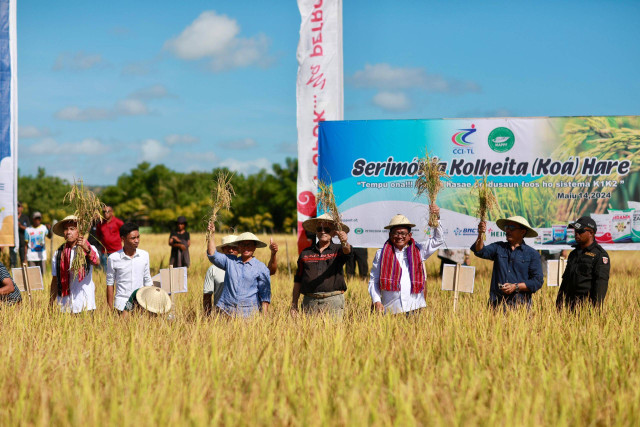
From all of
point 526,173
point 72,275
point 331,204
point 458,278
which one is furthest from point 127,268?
point 526,173

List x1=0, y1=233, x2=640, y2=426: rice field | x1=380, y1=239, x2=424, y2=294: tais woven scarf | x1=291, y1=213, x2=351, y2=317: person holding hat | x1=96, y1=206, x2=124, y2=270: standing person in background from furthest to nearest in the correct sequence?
x1=96, y1=206, x2=124, y2=270: standing person in background, x1=291, y1=213, x2=351, y2=317: person holding hat, x1=380, y1=239, x2=424, y2=294: tais woven scarf, x1=0, y1=233, x2=640, y2=426: rice field

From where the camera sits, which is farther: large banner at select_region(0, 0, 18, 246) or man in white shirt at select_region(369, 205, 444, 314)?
large banner at select_region(0, 0, 18, 246)

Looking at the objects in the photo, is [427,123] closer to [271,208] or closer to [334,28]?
[334,28]

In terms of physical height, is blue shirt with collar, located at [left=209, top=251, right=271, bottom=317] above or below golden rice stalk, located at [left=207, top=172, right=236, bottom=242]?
below

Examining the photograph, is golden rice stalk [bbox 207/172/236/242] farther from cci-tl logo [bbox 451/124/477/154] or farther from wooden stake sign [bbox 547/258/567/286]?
cci-tl logo [bbox 451/124/477/154]

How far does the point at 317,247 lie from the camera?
700 centimetres

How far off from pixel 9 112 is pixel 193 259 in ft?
22.9

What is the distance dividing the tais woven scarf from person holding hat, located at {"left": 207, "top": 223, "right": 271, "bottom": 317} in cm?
124

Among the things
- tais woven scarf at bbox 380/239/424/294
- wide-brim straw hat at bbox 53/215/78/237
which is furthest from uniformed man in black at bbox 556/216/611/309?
wide-brim straw hat at bbox 53/215/78/237

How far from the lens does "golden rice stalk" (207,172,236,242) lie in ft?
23.6

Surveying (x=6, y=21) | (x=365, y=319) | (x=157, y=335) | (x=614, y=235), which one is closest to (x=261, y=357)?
(x=157, y=335)

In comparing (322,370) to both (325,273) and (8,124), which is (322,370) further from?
(8,124)

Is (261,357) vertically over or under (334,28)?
under

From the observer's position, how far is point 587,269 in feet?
22.5
